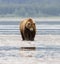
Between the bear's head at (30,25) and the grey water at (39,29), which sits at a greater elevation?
the bear's head at (30,25)

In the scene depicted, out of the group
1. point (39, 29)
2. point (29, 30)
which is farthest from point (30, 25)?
point (39, 29)

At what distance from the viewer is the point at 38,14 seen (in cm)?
15875

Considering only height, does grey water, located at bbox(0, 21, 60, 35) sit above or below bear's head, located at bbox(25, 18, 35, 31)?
below

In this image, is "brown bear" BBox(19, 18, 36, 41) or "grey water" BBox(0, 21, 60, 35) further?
"grey water" BBox(0, 21, 60, 35)

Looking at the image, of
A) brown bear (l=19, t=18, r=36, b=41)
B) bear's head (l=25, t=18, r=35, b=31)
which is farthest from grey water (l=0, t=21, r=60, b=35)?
bear's head (l=25, t=18, r=35, b=31)

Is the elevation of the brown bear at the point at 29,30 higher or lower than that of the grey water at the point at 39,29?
higher

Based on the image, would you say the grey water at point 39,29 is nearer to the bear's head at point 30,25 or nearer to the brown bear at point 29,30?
the brown bear at point 29,30

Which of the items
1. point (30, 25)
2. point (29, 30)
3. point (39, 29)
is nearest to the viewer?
point (30, 25)

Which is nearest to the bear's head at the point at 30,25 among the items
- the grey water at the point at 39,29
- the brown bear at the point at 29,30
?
the brown bear at the point at 29,30

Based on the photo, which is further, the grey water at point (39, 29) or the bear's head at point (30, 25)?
the grey water at point (39, 29)

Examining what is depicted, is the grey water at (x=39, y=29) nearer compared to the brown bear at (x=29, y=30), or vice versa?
the brown bear at (x=29, y=30)

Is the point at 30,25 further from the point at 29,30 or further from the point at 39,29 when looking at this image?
the point at 39,29

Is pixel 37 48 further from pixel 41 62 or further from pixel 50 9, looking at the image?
pixel 50 9

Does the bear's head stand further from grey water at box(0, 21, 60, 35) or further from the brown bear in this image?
grey water at box(0, 21, 60, 35)
